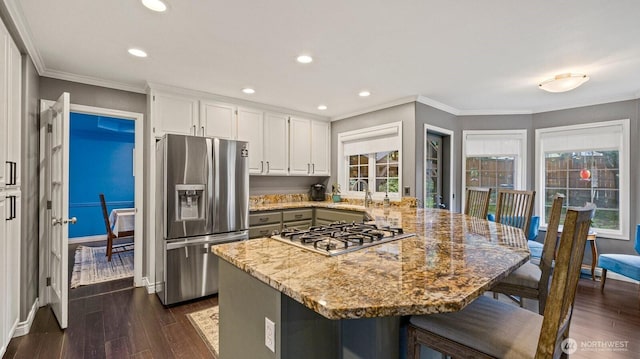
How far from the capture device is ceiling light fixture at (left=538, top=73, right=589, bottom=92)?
9.50ft

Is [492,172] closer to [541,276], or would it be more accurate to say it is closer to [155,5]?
[541,276]

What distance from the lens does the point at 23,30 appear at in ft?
6.87

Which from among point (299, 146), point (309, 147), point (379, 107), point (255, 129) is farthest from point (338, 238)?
point (309, 147)

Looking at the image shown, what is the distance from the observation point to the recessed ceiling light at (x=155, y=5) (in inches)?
71.0

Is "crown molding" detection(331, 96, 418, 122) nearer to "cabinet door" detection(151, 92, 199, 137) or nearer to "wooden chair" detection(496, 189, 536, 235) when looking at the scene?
"wooden chair" detection(496, 189, 536, 235)

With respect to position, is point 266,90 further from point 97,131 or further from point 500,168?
point 97,131

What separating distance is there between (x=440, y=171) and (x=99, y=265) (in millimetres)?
5351

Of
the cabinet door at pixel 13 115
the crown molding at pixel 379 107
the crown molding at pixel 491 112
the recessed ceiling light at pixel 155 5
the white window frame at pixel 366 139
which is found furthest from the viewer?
the crown molding at pixel 491 112

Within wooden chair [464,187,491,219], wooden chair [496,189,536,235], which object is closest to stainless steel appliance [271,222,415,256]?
wooden chair [496,189,536,235]

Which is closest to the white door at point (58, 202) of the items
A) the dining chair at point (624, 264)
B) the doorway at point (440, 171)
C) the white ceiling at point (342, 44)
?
the white ceiling at point (342, 44)

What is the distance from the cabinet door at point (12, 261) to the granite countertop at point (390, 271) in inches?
70.2

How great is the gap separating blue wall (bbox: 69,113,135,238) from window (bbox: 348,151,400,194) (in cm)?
431

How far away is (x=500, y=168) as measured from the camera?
4.66 meters

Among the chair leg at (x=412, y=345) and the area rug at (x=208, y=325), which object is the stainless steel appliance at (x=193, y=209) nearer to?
the area rug at (x=208, y=325)
